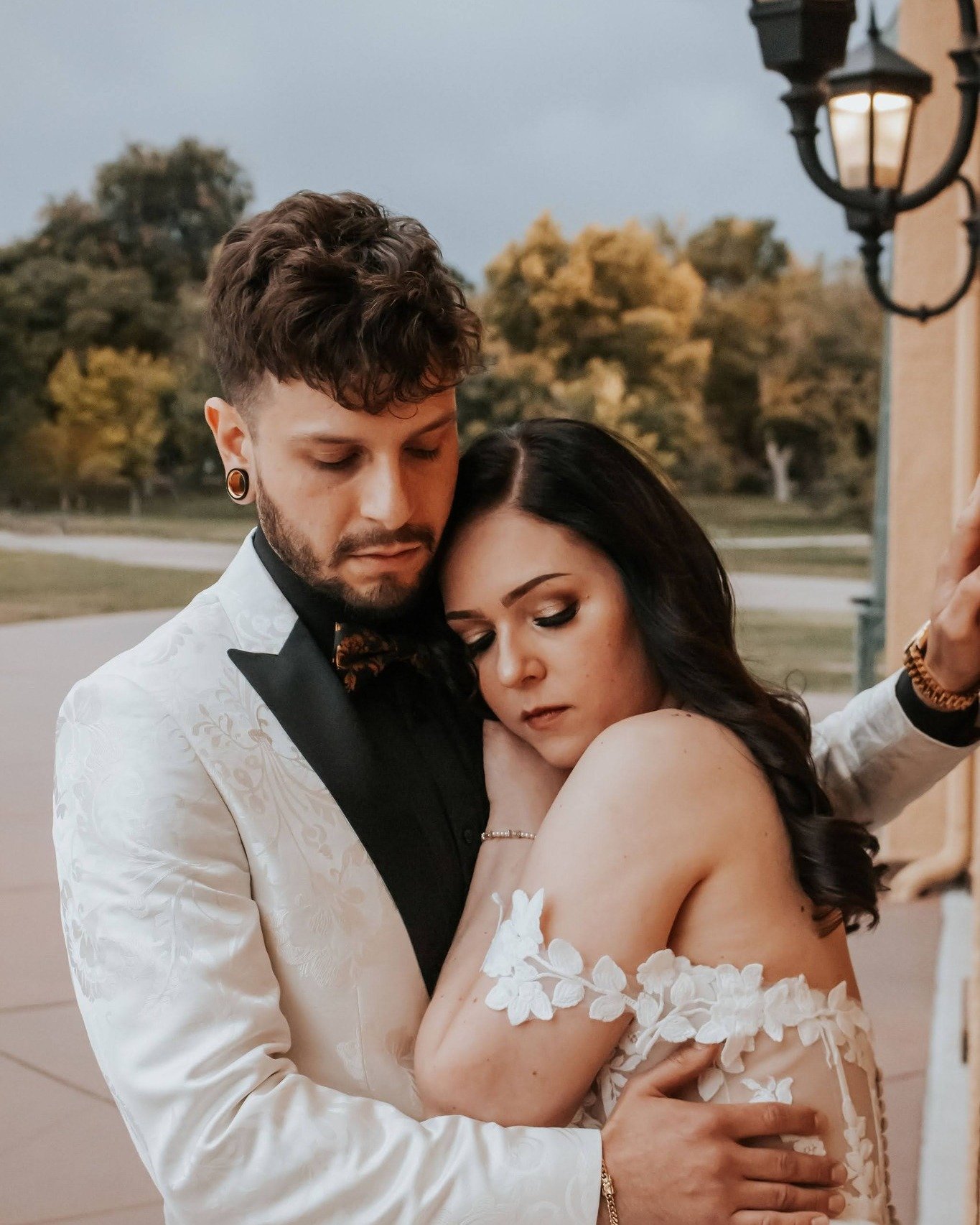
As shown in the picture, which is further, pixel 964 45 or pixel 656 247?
pixel 656 247

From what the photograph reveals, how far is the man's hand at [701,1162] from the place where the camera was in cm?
115

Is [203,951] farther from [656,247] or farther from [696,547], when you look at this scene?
[656,247]

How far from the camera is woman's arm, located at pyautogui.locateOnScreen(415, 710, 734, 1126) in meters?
1.19

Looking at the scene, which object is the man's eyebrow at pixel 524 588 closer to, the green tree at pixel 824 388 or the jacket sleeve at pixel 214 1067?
the jacket sleeve at pixel 214 1067

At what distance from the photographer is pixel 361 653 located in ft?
4.43

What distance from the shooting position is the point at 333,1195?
1.10 meters

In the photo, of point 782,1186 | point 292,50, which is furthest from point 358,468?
point 292,50

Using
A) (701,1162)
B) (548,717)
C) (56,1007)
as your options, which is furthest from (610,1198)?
(56,1007)

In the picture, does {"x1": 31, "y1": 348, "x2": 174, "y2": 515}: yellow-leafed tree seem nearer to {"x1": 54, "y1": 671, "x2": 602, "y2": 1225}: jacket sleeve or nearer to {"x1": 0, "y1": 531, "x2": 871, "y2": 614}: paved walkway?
{"x1": 0, "y1": 531, "x2": 871, "y2": 614}: paved walkway

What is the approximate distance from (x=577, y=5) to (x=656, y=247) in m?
1.11

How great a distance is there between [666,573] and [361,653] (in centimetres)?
32

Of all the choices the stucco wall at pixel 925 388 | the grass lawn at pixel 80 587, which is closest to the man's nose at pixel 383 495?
the grass lawn at pixel 80 587

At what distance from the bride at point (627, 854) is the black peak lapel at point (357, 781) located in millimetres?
42

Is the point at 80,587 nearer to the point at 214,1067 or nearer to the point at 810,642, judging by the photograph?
the point at 810,642
